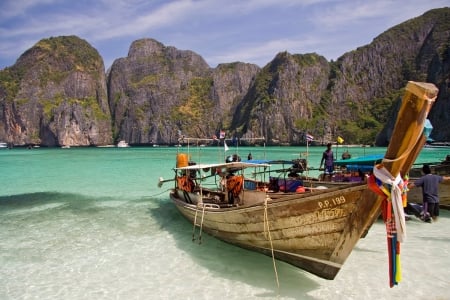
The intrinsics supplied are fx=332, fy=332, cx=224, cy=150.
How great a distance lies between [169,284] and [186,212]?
4.80m

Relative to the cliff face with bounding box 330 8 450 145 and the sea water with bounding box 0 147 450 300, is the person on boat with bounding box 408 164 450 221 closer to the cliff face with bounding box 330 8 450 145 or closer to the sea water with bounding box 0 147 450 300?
the sea water with bounding box 0 147 450 300

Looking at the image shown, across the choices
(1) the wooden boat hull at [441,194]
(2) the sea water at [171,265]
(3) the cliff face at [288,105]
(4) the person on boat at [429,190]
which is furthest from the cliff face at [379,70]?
(2) the sea water at [171,265]

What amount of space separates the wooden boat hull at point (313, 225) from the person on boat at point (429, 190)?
647cm

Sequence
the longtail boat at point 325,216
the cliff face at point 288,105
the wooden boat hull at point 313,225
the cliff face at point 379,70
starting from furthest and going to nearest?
the cliff face at point 379,70
the cliff face at point 288,105
the wooden boat hull at point 313,225
the longtail boat at point 325,216

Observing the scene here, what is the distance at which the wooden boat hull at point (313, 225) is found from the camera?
6531 mm

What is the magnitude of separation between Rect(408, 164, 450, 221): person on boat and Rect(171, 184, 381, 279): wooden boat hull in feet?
21.2

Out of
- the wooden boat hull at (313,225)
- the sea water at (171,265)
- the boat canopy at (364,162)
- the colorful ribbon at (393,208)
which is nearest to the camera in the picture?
the colorful ribbon at (393,208)

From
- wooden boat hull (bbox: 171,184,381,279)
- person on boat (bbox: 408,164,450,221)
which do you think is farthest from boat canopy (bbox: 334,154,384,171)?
wooden boat hull (bbox: 171,184,381,279)

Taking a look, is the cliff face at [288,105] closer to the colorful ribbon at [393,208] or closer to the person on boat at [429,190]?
the person on boat at [429,190]

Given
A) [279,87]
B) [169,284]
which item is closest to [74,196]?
[169,284]

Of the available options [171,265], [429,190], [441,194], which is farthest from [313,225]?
[441,194]

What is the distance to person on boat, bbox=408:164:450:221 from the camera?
39.5 ft

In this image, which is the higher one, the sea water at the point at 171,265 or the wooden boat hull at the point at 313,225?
the wooden boat hull at the point at 313,225

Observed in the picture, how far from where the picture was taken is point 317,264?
7.31m
